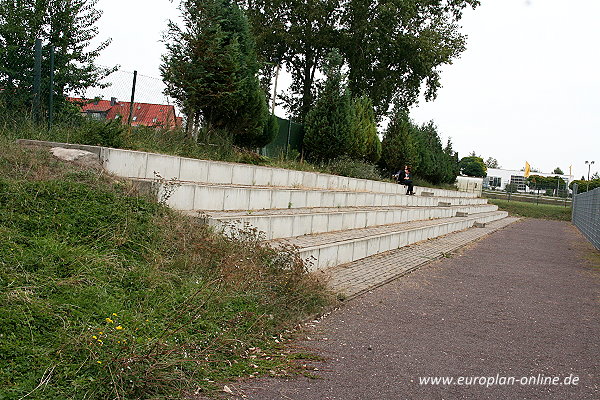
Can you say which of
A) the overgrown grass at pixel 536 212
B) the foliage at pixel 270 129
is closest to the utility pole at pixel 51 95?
the foliage at pixel 270 129

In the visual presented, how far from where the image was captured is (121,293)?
4344mm

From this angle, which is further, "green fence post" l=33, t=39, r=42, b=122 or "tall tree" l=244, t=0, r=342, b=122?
"tall tree" l=244, t=0, r=342, b=122

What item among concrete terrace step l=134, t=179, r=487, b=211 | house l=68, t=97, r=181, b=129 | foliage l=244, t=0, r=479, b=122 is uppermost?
foliage l=244, t=0, r=479, b=122

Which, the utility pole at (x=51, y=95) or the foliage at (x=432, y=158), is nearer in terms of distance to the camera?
the utility pole at (x=51, y=95)

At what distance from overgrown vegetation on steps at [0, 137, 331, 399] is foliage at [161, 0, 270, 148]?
480 centimetres

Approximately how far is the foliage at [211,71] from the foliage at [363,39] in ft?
41.2

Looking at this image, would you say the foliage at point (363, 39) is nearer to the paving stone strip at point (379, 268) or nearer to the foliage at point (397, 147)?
the foliage at point (397, 147)

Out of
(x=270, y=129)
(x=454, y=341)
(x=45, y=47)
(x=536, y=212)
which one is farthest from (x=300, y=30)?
(x=536, y=212)

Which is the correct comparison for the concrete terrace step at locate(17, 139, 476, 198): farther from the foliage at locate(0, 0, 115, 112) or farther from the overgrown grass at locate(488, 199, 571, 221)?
the overgrown grass at locate(488, 199, 571, 221)

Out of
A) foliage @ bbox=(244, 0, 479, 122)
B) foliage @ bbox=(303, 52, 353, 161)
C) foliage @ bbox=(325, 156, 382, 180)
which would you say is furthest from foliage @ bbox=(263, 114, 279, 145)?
foliage @ bbox=(244, 0, 479, 122)

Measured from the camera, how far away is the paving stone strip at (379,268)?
768 cm

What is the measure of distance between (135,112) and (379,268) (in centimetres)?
499

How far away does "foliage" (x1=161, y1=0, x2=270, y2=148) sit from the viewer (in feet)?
35.7

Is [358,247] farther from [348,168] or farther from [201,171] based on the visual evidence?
[348,168]
